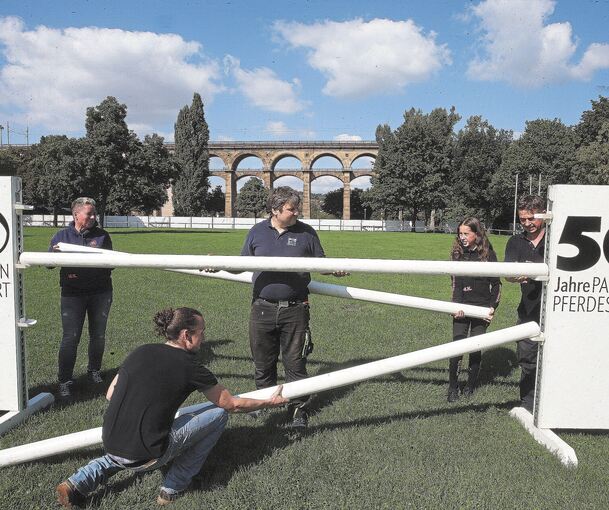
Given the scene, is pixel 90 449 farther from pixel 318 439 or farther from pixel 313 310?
pixel 313 310

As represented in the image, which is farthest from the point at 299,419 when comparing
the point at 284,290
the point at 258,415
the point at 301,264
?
the point at 301,264

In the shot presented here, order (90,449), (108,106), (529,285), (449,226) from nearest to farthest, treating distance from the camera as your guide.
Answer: (90,449) → (529,285) → (108,106) → (449,226)

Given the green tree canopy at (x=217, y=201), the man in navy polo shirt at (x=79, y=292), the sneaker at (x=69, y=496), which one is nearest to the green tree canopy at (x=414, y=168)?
the green tree canopy at (x=217, y=201)

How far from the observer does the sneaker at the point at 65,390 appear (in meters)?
5.08

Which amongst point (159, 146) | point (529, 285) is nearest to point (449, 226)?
point (159, 146)

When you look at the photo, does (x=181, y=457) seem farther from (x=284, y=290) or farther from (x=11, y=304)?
(x=11, y=304)

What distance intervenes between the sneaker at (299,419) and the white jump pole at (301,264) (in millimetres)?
1455

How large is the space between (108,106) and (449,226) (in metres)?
45.6

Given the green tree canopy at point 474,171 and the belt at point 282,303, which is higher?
the green tree canopy at point 474,171

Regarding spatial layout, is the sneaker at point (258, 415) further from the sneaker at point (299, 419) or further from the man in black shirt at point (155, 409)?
the man in black shirt at point (155, 409)

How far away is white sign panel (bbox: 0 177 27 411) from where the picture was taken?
3939 millimetres

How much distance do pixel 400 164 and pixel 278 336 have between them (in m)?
64.3

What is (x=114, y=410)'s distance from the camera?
3086 mm

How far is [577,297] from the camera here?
3828 millimetres
